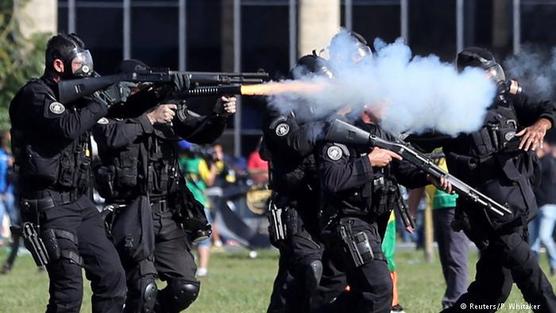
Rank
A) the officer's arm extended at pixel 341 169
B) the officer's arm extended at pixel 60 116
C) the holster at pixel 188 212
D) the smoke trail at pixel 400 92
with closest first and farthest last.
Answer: the officer's arm extended at pixel 60 116
the officer's arm extended at pixel 341 169
the smoke trail at pixel 400 92
the holster at pixel 188 212

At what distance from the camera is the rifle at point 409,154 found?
30.3 ft

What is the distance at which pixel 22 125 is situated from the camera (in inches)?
364

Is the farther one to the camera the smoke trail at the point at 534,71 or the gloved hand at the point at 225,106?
A: the smoke trail at the point at 534,71

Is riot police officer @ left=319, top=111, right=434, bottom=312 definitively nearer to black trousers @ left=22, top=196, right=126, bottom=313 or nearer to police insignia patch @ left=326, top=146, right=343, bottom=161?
police insignia patch @ left=326, top=146, right=343, bottom=161

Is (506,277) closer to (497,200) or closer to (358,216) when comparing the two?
(497,200)

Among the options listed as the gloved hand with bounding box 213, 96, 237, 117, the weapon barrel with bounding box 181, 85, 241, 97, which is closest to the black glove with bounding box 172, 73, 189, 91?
the weapon barrel with bounding box 181, 85, 241, 97

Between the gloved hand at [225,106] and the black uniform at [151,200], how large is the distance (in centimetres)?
6

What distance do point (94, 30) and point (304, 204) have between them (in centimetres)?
1851

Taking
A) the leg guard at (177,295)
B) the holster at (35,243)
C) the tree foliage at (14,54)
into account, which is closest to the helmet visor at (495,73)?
the leg guard at (177,295)

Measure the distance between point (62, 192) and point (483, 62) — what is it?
3120 millimetres

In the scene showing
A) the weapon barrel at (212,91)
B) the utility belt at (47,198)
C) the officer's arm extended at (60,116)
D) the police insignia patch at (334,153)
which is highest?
the weapon barrel at (212,91)

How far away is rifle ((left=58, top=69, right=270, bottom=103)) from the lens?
30.2 ft

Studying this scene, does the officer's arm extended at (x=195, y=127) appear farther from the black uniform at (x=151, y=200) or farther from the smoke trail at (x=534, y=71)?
the smoke trail at (x=534, y=71)

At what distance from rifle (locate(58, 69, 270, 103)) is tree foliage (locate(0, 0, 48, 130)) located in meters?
12.3
